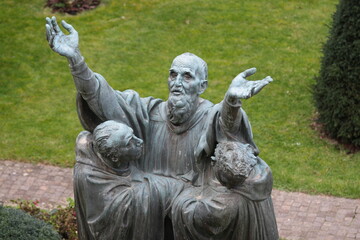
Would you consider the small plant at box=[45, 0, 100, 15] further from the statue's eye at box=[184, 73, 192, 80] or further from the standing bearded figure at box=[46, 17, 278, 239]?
the statue's eye at box=[184, 73, 192, 80]

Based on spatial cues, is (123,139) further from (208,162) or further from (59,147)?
(59,147)

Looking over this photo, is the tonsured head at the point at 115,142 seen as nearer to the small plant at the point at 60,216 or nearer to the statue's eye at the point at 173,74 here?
the statue's eye at the point at 173,74

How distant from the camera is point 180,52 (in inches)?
649

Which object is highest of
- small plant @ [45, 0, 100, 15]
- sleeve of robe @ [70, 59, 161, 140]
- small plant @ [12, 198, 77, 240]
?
sleeve of robe @ [70, 59, 161, 140]

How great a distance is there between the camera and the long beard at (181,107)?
22.7 ft

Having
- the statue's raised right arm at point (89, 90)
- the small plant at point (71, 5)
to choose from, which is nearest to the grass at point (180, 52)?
the small plant at point (71, 5)

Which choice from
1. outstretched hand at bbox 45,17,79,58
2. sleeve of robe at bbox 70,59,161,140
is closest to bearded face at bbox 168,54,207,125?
sleeve of robe at bbox 70,59,161,140

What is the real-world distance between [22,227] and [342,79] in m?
5.95

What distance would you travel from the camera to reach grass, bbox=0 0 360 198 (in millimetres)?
13234

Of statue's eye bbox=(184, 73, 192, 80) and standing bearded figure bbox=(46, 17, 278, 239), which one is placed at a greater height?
statue's eye bbox=(184, 73, 192, 80)

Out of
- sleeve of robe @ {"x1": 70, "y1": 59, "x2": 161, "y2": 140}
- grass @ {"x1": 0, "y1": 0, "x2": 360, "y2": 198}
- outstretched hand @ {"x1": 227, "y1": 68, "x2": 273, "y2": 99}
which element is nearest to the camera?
outstretched hand @ {"x1": 227, "y1": 68, "x2": 273, "y2": 99}

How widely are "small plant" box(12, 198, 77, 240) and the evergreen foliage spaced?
15.1ft

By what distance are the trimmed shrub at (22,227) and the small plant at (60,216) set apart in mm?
697

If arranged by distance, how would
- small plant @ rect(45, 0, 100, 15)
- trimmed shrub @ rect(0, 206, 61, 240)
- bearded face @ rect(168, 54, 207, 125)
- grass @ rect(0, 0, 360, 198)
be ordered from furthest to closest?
small plant @ rect(45, 0, 100, 15) → grass @ rect(0, 0, 360, 198) → trimmed shrub @ rect(0, 206, 61, 240) → bearded face @ rect(168, 54, 207, 125)
